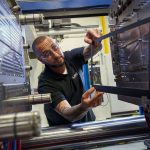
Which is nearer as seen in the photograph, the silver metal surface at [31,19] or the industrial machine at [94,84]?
the industrial machine at [94,84]

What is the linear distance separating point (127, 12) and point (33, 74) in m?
2.07

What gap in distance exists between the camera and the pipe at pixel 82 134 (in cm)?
89

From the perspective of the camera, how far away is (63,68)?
1.56m

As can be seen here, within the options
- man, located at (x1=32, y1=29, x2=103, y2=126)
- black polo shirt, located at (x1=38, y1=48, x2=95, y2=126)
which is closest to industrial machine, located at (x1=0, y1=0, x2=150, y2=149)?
man, located at (x1=32, y1=29, x2=103, y2=126)

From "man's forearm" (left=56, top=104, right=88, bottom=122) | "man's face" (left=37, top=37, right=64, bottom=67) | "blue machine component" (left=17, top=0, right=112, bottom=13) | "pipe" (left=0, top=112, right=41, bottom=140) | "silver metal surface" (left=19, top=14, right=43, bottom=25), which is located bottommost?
"man's forearm" (left=56, top=104, right=88, bottom=122)

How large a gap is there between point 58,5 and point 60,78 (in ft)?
1.65

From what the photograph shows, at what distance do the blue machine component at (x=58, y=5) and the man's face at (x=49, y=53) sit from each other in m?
0.24

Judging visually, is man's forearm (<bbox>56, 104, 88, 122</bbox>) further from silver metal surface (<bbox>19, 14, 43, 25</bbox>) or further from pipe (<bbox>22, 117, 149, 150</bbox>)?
silver metal surface (<bbox>19, 14, 43, 25</bbox>)

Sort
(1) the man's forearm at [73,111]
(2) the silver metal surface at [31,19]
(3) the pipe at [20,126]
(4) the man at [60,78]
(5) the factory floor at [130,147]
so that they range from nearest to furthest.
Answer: (3) the pipe at [20,126] → (5) the factory floor at [130,147] → (2) the silver metal surface at [31,19] → (1) the man's forearm at [73,111] → (4) the man at [60,78]

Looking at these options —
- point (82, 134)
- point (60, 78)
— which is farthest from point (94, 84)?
point (60, 78)

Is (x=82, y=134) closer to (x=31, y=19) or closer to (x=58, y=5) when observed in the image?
(x=31, y=19)

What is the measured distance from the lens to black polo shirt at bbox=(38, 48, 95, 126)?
4.83 ft

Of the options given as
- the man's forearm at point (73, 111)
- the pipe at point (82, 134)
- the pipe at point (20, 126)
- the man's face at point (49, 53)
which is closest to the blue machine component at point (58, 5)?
the man's face at point (49, 53)

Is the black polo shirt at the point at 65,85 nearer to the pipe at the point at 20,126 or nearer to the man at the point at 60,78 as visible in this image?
the man at the point at 60,78
